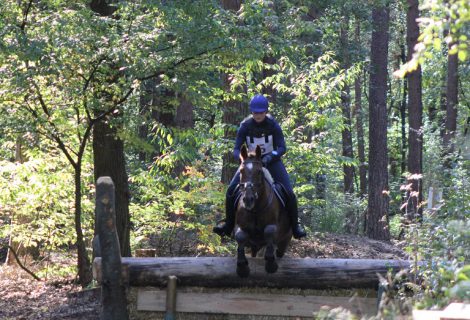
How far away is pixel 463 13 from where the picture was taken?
533 cm

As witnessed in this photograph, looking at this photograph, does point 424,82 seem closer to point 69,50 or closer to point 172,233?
point 172,233

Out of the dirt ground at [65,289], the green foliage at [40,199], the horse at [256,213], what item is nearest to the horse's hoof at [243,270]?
the horse at [256,213]

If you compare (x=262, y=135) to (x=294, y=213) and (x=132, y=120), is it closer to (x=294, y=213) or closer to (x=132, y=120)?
(x=294, y=213)

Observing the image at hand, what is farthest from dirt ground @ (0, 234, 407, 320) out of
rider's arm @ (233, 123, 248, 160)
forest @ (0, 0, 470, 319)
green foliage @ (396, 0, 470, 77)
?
green foliage @ (396, 0, 470, 77)

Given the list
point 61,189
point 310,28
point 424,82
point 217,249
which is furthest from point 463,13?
point 424,82

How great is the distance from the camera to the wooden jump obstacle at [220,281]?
33.2 ft

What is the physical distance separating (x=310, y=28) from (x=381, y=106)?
307 inches

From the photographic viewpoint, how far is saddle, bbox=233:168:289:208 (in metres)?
9.98

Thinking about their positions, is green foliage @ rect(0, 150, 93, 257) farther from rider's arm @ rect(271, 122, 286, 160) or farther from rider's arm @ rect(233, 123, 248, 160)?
rider's arm @ rect(271, 122, 286, 160)

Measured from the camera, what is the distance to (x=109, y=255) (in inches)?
396

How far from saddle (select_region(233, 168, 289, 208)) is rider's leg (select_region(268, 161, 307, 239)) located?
65 mm

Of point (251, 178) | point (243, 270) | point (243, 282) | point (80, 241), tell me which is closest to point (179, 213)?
point (80, 241)

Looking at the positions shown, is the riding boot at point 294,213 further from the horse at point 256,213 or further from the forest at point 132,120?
the forest at point 132,120

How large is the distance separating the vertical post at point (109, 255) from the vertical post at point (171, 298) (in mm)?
612
